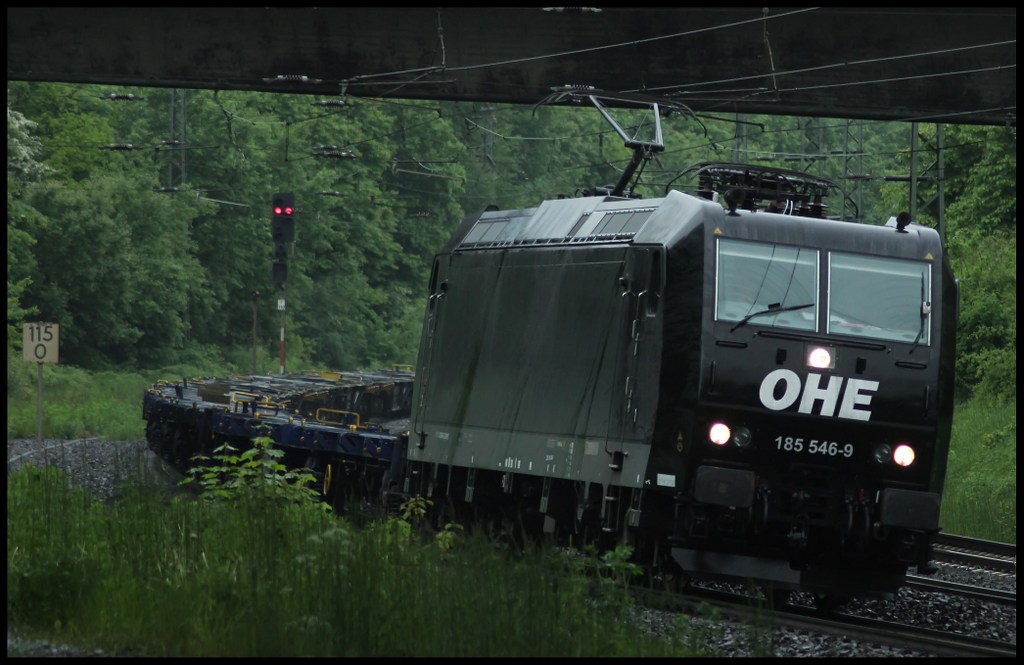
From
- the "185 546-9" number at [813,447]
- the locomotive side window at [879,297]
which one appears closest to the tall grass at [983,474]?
the locomotive side window at [879,297]

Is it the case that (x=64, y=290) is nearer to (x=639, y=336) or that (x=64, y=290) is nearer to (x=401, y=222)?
(x=401, y=222)

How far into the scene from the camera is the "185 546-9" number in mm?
12867

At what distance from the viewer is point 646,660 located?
8.49 metres

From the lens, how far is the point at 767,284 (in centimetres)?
1309

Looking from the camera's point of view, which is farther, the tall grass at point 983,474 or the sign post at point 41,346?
the sign post at point 41,346

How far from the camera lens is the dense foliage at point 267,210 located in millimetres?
38438

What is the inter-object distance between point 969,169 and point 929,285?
27.0 m

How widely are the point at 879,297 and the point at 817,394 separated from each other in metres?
1.00

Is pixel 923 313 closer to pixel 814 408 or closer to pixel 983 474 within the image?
pixel 814 408

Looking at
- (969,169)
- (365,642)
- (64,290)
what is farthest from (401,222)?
(365,642)

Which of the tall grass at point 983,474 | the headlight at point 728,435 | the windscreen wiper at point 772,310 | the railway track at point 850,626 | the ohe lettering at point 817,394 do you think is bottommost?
the tall grass at point 983,474

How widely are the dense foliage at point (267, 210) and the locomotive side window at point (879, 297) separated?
1797 centimetres

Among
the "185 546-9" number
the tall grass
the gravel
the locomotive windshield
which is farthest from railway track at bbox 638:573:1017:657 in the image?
the tall grass

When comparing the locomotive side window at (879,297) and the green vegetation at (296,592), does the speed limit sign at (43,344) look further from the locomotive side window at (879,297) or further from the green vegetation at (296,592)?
the locomotive side window at (879,297)
